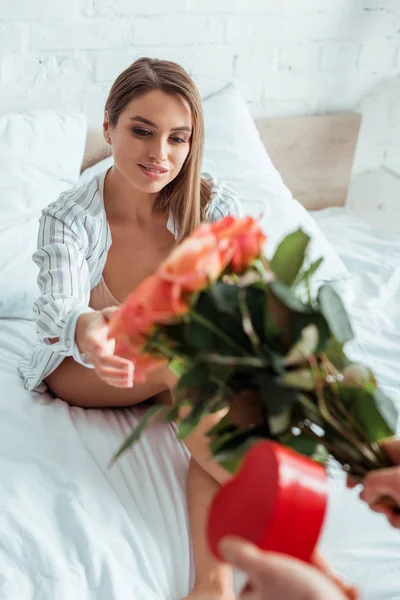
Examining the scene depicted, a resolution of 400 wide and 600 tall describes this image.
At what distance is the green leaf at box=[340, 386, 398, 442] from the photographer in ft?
2.04

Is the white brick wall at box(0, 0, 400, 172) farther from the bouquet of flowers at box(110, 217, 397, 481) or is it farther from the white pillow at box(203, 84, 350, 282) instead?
the bouquet of flowers at box(110, 217, 397, 481)

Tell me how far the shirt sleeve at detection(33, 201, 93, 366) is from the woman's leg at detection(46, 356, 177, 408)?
75mm

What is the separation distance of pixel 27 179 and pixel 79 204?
19.5 inches

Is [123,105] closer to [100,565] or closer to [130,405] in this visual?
[130,405]

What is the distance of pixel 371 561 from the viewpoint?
1.10m

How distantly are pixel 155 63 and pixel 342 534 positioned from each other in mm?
877

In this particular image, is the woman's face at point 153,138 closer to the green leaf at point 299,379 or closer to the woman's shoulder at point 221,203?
the woman's shoulder at point 221,203

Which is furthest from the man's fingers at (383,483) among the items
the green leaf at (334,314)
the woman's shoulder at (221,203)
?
the woman's shoulder at (221,203)

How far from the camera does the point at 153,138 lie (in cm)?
134

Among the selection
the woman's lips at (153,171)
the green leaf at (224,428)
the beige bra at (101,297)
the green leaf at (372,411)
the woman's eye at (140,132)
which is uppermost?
the green leaf at (372,411)

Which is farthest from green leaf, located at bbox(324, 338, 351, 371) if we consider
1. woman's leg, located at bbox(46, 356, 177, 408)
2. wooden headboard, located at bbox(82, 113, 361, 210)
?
wooden headboard, located at bbox(82, 113, 361, 210)

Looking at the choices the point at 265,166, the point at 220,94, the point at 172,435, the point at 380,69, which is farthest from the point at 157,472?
the point at 380,69

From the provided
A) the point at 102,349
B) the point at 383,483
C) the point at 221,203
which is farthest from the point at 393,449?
the point at 221,203

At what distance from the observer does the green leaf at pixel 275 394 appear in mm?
578
